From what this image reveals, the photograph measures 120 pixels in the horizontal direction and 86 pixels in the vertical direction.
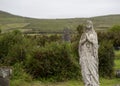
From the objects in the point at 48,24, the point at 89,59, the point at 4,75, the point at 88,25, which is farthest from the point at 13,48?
the point at 48,24

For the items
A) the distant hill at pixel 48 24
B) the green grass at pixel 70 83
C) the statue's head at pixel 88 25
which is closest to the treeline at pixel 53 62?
the green grass at pixel 70 83

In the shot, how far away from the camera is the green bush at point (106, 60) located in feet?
86.9

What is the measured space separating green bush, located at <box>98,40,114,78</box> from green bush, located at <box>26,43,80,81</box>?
1.68 meters

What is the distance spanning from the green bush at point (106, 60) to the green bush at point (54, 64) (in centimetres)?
168

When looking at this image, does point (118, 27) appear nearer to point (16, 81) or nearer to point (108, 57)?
point (108, 57)

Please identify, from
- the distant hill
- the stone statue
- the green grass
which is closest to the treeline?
the green grass

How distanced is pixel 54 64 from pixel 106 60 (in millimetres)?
3505

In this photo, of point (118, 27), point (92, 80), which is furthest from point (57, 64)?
point (118, 27)

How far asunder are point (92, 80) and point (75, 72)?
1068cm

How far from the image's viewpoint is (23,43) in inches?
1150

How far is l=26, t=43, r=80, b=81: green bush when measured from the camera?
84.3 ft

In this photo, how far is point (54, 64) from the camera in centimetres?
2588

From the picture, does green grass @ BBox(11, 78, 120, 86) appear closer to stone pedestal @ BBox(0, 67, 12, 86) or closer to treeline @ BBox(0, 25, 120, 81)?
treeline @ BBox(0, 25, 120, 81)

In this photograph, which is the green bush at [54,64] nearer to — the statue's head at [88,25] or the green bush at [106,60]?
the green bush at [106,60]
